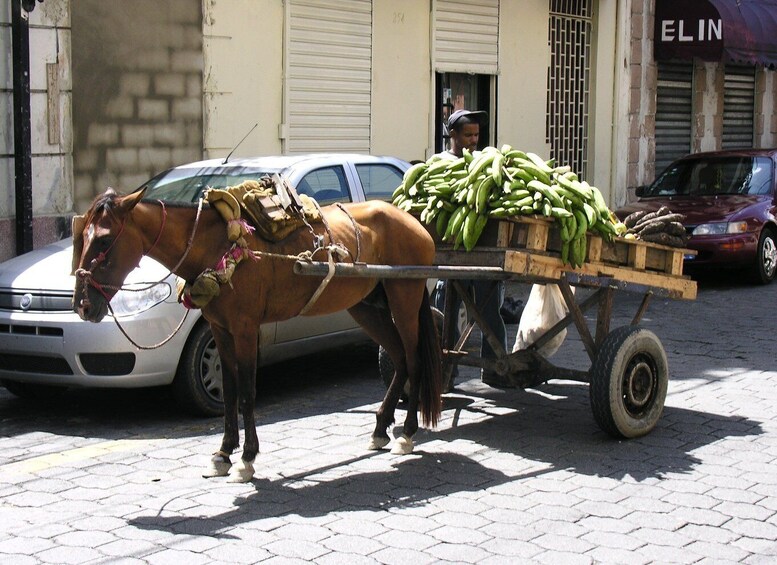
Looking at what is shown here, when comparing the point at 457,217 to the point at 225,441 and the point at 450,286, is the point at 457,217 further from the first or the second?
the point at 225,441

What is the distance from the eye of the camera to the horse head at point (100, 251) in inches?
227

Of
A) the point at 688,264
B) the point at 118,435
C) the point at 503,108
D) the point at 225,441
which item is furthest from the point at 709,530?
the point at 503,108

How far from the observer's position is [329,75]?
1491 cm

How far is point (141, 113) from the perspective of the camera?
12.7m

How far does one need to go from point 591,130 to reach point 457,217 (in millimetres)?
13415

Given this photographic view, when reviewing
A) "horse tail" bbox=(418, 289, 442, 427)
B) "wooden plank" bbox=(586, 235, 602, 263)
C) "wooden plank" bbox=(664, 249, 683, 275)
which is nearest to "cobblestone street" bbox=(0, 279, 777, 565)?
"horse tail" bbox=(418, 289, 442, 427)

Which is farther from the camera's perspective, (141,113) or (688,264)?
(688,264)

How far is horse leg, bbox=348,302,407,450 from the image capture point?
7160 mm

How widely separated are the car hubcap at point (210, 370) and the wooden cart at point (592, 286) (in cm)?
155

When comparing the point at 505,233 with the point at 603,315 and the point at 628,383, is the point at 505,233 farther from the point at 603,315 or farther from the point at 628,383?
the point at 628,383

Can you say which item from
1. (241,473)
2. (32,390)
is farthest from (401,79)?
(241,473)

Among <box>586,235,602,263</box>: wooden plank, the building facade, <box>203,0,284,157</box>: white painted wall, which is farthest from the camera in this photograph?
<box>203,0,284,157</box>: white painted wall

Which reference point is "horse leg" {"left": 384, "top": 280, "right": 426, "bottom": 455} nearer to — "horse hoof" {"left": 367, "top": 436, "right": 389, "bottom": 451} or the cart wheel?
"horse hoof" {"left": 367, "top": 436, "right": 389, "bottom": 451}

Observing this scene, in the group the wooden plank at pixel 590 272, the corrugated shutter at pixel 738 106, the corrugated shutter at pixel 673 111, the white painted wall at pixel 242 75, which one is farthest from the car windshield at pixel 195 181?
the corrugated shutter at pixel 738 106
